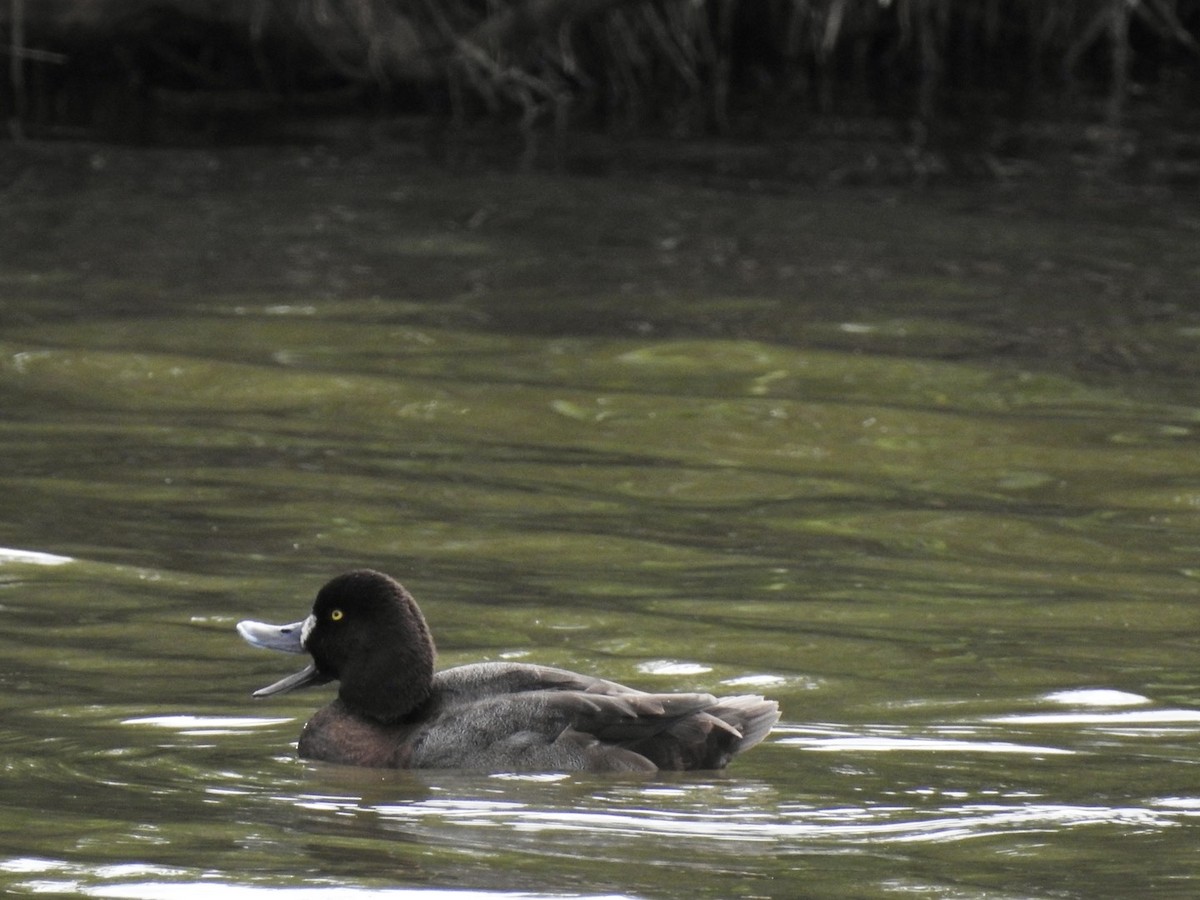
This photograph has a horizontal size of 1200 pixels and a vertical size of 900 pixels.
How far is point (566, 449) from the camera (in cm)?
920

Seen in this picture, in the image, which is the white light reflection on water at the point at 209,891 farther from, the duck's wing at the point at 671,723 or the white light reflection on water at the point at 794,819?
the duck's wing at the point at 671,723

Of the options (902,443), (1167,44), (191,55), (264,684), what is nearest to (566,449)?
(902,443)

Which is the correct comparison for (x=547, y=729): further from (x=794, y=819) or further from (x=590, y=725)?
(x=794, y=819)

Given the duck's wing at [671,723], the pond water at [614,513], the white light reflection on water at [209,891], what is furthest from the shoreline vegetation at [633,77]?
the white light reflection on water at [209,891]

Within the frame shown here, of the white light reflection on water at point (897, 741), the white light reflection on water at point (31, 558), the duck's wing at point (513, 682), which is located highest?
the duck's wing at point (513, 682)

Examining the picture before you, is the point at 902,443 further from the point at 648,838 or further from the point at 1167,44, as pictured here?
the point at 1167,44

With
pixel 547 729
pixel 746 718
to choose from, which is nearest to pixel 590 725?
pixel 547 729

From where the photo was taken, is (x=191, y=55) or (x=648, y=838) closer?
(x=648, y=838)

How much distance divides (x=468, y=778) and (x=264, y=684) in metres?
1.13

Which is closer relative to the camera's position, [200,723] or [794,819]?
[794,819]

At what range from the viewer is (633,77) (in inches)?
737

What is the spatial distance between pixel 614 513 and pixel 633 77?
35.6ft

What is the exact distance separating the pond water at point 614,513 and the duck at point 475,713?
0.33ft

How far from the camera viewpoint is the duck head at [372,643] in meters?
5.50
